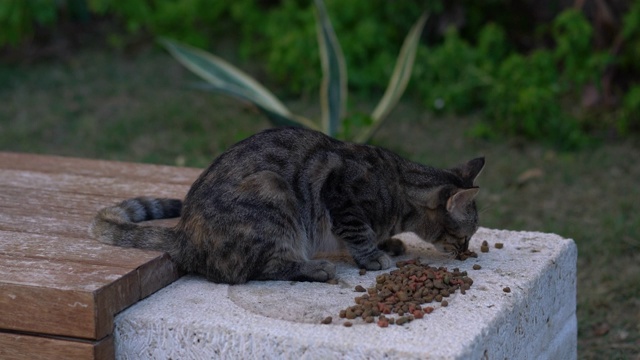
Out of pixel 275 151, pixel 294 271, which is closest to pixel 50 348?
pixel 294 271

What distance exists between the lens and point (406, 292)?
312 cm

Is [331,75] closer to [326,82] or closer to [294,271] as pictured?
[326,82]

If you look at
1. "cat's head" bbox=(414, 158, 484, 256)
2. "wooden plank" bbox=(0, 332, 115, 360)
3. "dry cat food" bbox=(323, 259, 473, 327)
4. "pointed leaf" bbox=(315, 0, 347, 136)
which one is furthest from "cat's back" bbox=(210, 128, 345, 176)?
"pointed leaf" bbox=(315, 0, 347, 136)

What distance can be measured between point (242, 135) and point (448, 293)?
10.5 ft

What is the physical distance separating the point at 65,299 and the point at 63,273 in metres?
0.19

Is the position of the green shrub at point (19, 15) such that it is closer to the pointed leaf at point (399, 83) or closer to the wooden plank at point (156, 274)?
the pointed leaf at point (399, 83)

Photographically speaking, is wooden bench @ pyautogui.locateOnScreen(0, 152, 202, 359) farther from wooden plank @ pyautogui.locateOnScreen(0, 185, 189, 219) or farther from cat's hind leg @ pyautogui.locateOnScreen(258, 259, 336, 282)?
cat's hind leg @ pyautogui.locateOnScreen(258, 259, 336, 282)

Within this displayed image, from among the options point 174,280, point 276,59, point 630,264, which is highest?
point 276,59

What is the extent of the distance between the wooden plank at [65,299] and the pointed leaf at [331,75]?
11.0ft

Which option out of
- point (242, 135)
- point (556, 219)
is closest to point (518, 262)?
point (556, 219)

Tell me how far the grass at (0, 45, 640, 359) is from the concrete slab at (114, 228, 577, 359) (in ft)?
3.42

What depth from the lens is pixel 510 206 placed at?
5.81 meters

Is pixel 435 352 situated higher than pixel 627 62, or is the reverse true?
pixel 627 62

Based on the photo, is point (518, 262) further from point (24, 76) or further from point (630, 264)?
point (24, 76)
